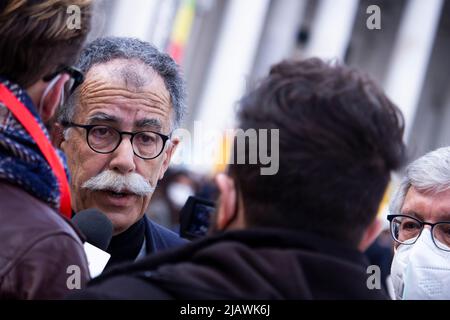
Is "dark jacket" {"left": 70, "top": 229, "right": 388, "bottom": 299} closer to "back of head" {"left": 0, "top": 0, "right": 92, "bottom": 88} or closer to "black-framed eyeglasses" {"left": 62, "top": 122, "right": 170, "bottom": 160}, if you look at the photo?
"back of head" {"left": 0, "top": 0, "right": 92, "bottom": 88}

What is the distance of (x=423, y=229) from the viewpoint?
3330 mm

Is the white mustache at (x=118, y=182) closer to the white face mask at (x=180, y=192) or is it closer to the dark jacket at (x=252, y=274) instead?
the dark jacket at (x=252, y=274)

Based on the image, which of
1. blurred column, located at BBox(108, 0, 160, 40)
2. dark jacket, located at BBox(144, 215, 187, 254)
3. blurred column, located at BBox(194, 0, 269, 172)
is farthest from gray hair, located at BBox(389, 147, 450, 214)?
blurred column, located at BBox(194, 0, 269, 172)

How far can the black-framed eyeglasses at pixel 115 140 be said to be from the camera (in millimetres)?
3518

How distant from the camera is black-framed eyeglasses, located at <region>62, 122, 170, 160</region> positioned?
3.52 metres

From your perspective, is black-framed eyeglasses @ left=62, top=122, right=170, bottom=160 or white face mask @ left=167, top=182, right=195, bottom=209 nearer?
black-framed eyeglasses @ left=62, top=122, right=170, bottom=160

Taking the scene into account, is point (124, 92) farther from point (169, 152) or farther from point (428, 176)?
point (428, 176)

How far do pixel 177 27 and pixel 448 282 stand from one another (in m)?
21.4

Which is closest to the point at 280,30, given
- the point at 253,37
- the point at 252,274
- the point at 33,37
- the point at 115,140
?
the point at 253,37

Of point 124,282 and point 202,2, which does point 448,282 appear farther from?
point 202,2

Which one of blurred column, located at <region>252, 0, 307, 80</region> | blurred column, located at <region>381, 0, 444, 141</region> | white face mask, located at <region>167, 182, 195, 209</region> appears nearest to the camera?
white face mask, located at <region>167, 182, 195, 209</region>

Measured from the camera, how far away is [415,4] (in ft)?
111

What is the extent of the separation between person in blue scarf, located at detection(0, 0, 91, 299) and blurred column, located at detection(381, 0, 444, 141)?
2968cm

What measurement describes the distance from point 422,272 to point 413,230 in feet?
1.14
